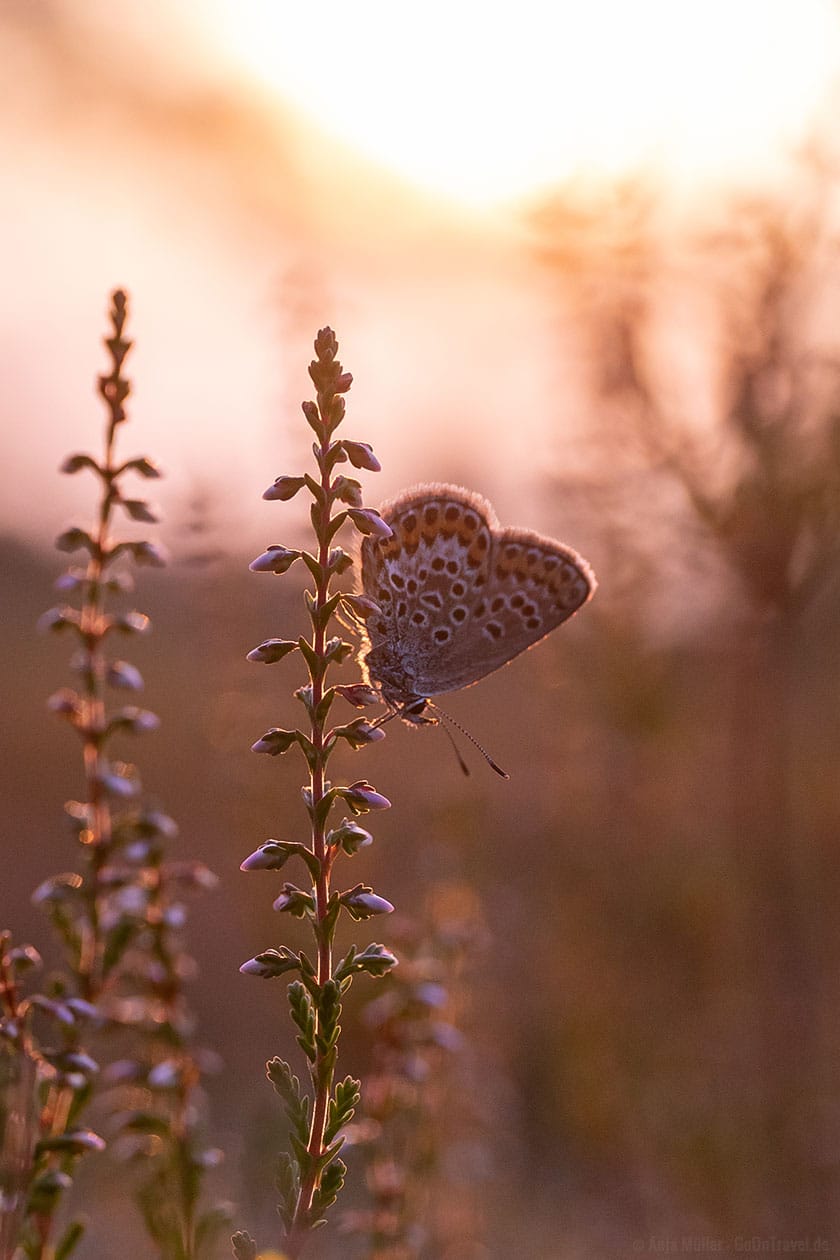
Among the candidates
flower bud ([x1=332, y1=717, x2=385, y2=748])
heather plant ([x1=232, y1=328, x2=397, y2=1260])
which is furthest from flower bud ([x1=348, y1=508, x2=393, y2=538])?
flower bud ([x1=332, y1=717, x2=385, y2=748])

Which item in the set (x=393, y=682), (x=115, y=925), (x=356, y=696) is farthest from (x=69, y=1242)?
(x=393, y=682)

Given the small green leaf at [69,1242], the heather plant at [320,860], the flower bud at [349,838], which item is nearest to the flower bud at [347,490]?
the heather plant at [320,860]

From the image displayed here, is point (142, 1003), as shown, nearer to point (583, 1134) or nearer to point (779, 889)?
point (779, 889)

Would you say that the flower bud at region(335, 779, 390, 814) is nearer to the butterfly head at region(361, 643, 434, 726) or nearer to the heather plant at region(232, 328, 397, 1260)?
the heather plant at region(232, 328, 397, 1260)

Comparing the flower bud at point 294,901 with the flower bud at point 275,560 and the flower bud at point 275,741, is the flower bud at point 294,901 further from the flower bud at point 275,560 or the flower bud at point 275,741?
the flower bud at point 275,560

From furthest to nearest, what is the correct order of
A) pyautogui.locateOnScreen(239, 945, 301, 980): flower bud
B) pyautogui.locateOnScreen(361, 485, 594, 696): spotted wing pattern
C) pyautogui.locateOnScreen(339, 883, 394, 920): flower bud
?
1. pyautogui.locateOnScreen(361, 485, 594, 696): spotted wing pattern
2. pyautogui.locateOnScreen(339, 883, 394, 920): flower bud
3. pyautogui.locateOnScreen(239, 945, 301, 980): flower bud

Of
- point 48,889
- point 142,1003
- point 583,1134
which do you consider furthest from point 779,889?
point 48,889

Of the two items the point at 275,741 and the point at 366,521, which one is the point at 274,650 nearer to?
the point at 275,741
